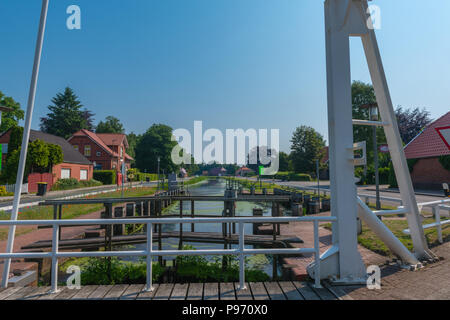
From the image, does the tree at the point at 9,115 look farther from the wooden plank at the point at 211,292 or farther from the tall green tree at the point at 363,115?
the tall green tree at the point at 363,115

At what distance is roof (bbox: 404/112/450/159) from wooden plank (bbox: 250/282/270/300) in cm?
2688

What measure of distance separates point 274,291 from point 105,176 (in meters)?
39.9

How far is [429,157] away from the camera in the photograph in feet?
77.6

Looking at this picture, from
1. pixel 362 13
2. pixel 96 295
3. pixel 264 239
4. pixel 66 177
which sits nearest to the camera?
pixel 96 295

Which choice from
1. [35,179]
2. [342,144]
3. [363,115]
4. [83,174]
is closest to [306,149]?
[363,115]

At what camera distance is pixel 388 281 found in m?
3.52

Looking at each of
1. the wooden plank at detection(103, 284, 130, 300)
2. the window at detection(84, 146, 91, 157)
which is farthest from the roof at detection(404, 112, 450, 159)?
the window at detection(84, 146, 91, 157)

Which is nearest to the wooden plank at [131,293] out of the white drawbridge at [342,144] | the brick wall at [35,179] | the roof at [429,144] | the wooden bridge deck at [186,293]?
the wooden bridge deck at [186,293]

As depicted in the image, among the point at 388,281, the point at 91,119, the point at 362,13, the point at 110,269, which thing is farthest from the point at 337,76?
the point at 91,119

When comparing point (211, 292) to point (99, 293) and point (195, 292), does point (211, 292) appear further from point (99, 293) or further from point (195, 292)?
point (99, 293)

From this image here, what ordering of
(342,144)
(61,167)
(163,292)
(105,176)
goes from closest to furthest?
(163,292), (342,144), (61,167), (105,176)

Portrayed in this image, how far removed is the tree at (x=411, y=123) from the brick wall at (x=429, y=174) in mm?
18507
